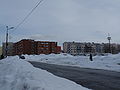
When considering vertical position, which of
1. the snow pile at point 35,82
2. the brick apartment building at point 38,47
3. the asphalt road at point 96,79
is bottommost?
the asphalt road at point 96,79

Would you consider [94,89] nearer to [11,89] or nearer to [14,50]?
[11,89]

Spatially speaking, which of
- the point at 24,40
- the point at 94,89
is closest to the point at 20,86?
the point at 94,89

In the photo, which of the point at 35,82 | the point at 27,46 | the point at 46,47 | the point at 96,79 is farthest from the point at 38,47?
the point at 35,82

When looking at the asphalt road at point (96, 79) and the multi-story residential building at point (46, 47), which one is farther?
the multi-story residential building at point (46, 47)

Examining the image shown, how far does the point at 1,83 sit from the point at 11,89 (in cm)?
161

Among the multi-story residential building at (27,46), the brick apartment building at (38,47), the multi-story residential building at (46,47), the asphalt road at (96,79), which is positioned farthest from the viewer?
the multi-story residential building at (46,47)

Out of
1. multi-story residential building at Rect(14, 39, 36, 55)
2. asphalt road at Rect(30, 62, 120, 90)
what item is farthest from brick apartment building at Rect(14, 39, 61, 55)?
asphalt road at Rect(30, 62, 120, 90)

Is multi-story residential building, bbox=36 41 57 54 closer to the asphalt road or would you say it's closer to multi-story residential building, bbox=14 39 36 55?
multi-story residential building, bbox=14 39 36 55

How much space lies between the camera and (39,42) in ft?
509

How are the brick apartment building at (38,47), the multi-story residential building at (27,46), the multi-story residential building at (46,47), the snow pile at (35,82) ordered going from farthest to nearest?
the multi-story residential building at (46,47), the brick apartment building at (38,47), the multi-story residential building at (27,46), the snow pile at (35,82)

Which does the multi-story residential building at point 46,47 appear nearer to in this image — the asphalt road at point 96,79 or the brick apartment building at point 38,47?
the brick apartment building at point 38,47

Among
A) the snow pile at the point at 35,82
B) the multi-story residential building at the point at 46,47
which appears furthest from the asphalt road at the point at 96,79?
the multi-story residential building at the point at 46,47

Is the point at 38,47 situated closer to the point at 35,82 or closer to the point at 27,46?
the point at 27,46

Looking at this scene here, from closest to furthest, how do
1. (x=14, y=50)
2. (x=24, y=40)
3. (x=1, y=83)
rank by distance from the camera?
(x=1, y=83) < (x=24, y=40) < (x=14, y=50)
